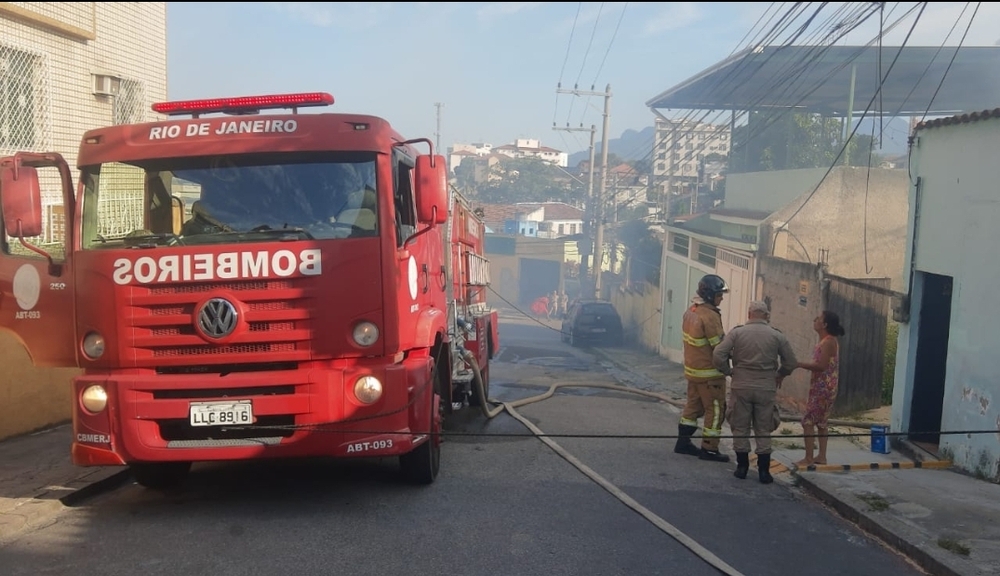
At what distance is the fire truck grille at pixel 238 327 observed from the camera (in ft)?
18.6

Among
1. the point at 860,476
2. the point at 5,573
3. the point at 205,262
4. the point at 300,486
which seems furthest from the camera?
the point at 860,476

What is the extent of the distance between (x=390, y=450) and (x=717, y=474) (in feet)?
10.8

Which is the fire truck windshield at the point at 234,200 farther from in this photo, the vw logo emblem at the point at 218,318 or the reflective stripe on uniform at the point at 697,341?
the reflective stripe on uniform at the point at 697,341

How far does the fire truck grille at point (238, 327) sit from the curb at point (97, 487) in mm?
1412

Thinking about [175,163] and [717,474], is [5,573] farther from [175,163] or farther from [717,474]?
[717,474]

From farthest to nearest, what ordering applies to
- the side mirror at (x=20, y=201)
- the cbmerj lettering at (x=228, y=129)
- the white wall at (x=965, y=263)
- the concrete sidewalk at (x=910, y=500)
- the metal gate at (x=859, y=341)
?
1. the metal gate at (x=859, y=341)
2. the white wall at (x=965, y=263)
3. the cbmerj lettering at (x=228, y=129)
4. the side mirror at (x=20, y=201)
5. the concrete sidewalk at (x=910, y=500)

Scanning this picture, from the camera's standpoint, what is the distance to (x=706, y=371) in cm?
829

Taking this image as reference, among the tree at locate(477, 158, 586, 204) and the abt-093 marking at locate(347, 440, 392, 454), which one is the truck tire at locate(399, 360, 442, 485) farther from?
the tree at locate(477, 158, 586, 204)

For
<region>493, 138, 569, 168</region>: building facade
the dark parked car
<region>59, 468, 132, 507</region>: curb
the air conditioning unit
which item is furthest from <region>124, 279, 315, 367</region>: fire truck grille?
<region>493, 138, 569, 168</region>: building facade

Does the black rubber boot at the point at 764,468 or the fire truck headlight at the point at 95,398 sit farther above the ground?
the fire truck headlight at the point at 95,398

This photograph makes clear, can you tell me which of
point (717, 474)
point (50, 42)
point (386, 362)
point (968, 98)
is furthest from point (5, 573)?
point (968, 98)

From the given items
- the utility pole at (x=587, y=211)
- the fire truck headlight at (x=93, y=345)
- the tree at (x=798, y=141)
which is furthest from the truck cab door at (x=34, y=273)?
the utility pole at (x=587, y=211)

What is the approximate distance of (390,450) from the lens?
5930mm

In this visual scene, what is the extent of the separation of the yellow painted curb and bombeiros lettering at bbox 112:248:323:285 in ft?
15.7
